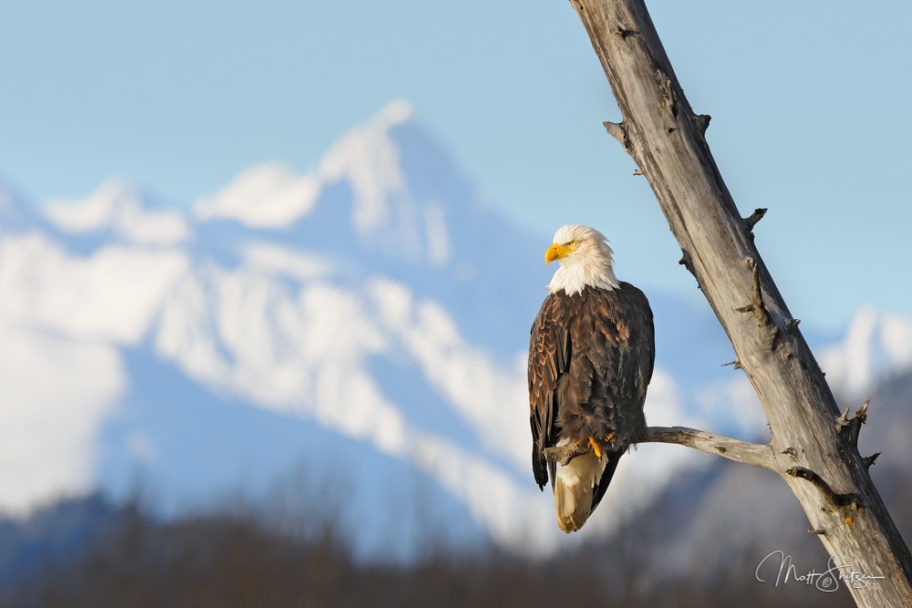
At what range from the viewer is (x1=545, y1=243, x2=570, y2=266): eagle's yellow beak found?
5191 mm

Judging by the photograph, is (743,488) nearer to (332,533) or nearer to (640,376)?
(332,533)

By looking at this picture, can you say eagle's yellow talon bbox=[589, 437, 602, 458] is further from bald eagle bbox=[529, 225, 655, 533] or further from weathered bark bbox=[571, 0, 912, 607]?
weathered bark bbox=[571, 0, 912, 607]

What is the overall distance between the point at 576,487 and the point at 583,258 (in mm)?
1038

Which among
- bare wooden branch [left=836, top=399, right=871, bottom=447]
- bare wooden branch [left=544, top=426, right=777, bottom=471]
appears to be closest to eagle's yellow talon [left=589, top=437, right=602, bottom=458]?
bare wooden branch [left=544, top=426, right=777, bottom=471]

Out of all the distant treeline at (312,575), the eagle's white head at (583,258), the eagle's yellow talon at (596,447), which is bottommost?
the eagle's yellow talon at (596,447)

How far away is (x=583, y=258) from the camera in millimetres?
5207

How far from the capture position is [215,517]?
64750 millimetres

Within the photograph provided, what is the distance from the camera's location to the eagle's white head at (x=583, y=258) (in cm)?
519

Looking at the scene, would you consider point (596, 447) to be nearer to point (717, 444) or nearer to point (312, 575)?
point (717, 444)

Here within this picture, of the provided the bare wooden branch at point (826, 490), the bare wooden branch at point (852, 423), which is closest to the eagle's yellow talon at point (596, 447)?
the bare wooden branch at point (826, 490)

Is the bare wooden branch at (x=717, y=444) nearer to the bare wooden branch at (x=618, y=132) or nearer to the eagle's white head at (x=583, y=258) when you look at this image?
the eagle's white head at (x=583, y=258)

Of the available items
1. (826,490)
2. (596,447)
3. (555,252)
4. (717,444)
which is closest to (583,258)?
(555,252)

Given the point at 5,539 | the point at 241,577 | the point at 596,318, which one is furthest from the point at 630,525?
the point at 596,318

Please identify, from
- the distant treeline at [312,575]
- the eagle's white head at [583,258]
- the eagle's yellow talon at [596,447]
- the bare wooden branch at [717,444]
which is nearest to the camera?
the bare wooden branch at [717,444]
